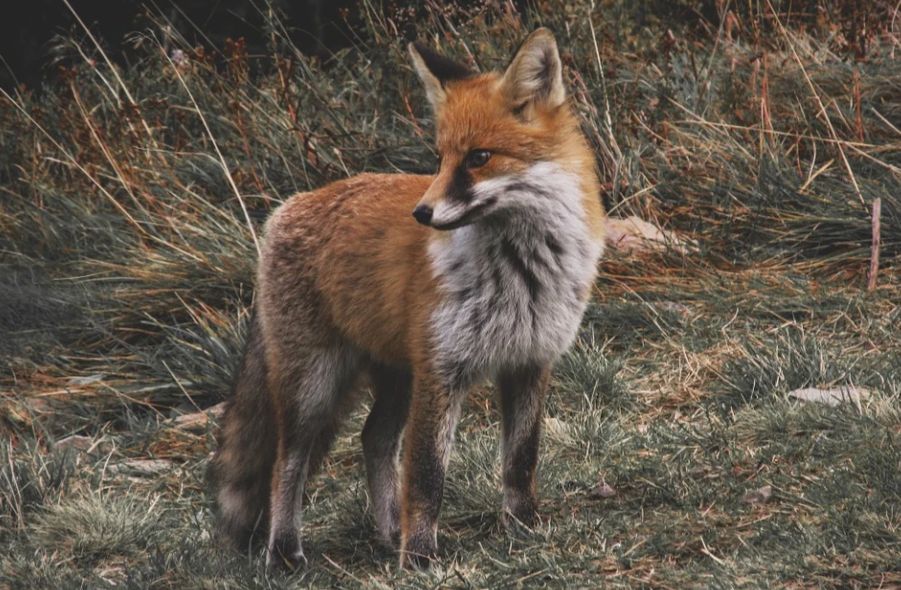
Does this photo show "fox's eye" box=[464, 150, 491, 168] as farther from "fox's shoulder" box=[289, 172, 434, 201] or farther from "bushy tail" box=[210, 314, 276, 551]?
"bushy tail" box=[210, 314, 276, 551]

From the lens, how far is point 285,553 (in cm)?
461

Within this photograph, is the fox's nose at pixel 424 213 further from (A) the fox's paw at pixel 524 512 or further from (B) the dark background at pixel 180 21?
(B) the dark background at pixel 180 21

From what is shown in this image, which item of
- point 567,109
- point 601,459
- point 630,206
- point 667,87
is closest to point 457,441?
point 601,459

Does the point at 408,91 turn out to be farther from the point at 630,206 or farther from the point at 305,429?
the point at 305,429

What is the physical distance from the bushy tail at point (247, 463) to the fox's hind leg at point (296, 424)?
0.47 ft

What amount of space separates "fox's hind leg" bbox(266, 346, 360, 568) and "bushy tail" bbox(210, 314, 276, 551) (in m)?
0.14

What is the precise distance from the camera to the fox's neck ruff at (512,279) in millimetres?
4176

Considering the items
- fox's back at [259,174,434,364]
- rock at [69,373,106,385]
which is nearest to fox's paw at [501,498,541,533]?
fox's back at [259,174,434,364]

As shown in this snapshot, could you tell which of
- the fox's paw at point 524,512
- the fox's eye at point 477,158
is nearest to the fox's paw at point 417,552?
the fox's paw at point 524,512

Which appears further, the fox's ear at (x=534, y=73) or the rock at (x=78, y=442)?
the rock at (x=78, y=442)

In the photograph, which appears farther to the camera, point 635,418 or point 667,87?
point 667,87

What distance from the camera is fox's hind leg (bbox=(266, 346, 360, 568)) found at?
4625 mm

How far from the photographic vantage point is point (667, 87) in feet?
25.8

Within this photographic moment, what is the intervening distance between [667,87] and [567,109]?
364 cm
